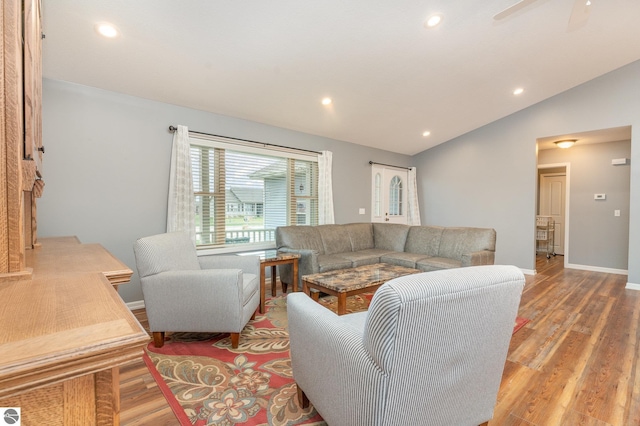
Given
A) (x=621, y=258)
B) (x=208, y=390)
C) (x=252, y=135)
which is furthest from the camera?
(x=621, y=258)

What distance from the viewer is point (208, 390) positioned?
1764 millimetres

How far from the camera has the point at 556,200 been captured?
666 cm

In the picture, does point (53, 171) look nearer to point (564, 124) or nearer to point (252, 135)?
point (252, 135)

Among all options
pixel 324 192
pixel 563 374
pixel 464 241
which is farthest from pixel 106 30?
pixel 464 241

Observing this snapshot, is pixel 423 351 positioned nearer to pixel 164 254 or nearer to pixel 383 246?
pixel 164 254

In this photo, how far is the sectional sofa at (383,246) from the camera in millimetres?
3695

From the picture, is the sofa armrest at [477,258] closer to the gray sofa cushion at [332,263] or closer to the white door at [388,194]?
the gray sofa cushion at [332,263]

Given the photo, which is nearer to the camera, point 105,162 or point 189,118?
point 105,162

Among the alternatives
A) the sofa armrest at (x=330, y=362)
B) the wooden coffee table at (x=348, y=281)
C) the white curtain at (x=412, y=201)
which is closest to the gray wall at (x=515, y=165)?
the white curtain at (x=412, y=201)

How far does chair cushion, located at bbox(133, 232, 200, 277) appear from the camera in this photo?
2.25 meters

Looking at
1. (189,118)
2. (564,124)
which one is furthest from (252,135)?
(564,124)

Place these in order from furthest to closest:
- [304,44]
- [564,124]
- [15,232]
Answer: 1. [564,124]
2. [304,44]
3. [15,232]

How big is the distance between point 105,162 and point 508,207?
5981 millimetres

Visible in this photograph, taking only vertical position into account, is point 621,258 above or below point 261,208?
below
